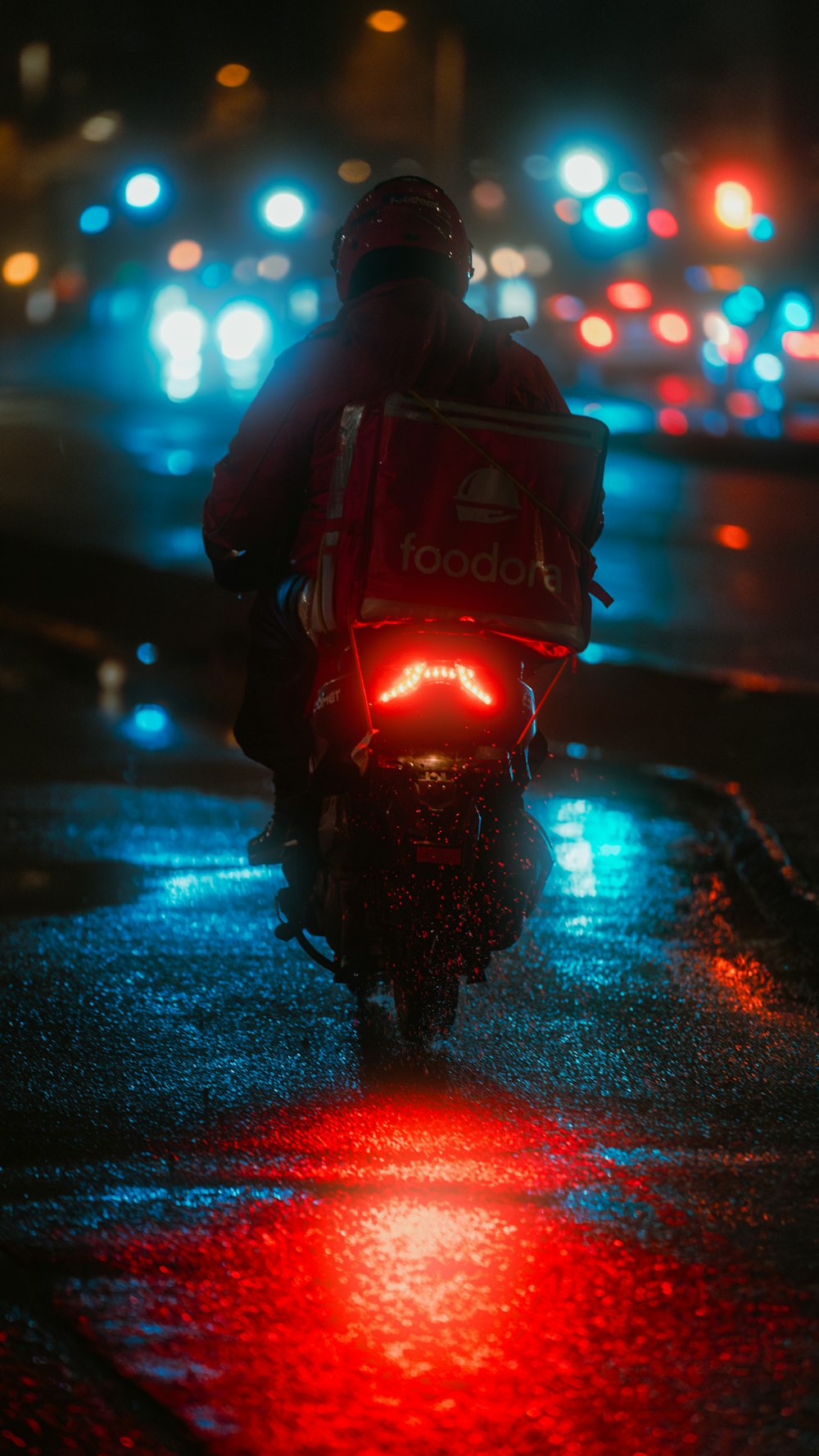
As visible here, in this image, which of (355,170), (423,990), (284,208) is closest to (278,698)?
(423,990)

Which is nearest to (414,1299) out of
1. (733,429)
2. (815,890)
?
(815,890)

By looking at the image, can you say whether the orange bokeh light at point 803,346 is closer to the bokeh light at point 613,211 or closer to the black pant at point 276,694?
the bokeh light at point 613,211

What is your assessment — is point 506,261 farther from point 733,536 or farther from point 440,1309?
point 440,1309

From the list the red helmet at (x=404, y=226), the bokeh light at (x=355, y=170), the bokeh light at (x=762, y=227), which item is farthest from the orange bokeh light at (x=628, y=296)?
the red helmet at (x=404, y=226)

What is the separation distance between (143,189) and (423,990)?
66.9 feet

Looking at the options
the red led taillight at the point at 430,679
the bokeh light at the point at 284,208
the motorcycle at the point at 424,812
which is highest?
the bokeh light at the point at 284,208

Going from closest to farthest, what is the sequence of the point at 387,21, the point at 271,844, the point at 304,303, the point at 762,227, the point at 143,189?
the point at 271,844 → the point at 143,189 → the point at 762,227 → the point at 387,21 → the point at 304,303

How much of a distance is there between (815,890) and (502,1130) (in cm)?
234

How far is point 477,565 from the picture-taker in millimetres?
4086

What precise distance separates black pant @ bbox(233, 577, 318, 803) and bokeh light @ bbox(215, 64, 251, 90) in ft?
106

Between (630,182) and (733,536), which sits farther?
(630,182)

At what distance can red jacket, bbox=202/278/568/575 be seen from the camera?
14.5 ft

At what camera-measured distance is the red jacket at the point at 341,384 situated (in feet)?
14.5

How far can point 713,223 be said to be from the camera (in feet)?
95.5
